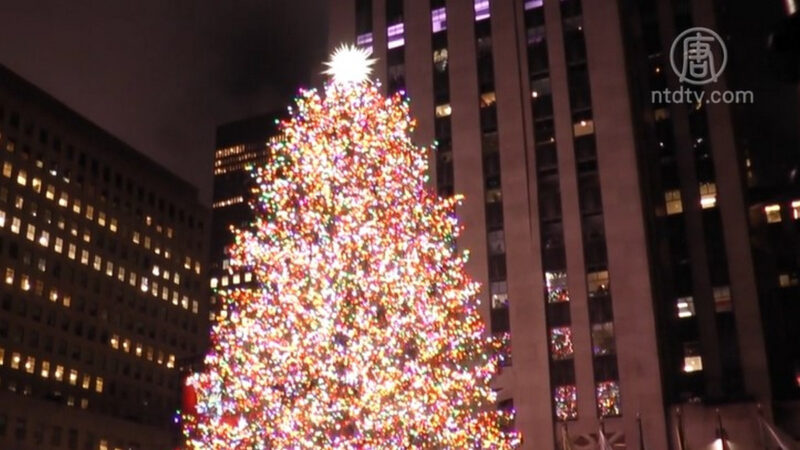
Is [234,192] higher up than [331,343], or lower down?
higher up

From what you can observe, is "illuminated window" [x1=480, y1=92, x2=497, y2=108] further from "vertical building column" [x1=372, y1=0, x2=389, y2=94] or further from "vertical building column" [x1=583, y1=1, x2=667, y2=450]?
"vertical building column" [x1=372, y1=0, x2=389, y2=94]

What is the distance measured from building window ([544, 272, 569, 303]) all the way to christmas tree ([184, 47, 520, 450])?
66.6ft

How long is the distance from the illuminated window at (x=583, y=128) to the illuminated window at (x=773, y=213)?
21451mm

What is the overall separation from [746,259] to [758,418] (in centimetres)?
1319

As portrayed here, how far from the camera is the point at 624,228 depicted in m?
43.7

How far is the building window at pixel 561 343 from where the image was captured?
42.3 m

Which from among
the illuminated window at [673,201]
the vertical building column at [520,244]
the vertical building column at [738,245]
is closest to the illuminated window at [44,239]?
the vertical building column at [520,244]

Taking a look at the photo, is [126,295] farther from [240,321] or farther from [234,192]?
[240,321]

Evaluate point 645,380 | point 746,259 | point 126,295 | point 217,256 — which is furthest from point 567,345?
point 217,256

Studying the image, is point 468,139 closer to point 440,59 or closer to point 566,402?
point 440,59

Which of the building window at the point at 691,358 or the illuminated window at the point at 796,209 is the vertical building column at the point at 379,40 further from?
the illuminated window at the point at 796,209

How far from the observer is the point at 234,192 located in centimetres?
15975

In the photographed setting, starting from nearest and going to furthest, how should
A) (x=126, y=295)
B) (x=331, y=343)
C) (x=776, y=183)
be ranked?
(x=331, y=343)
(x=776, y=183)
(x=126, y=295)

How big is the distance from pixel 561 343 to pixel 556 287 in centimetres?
298
